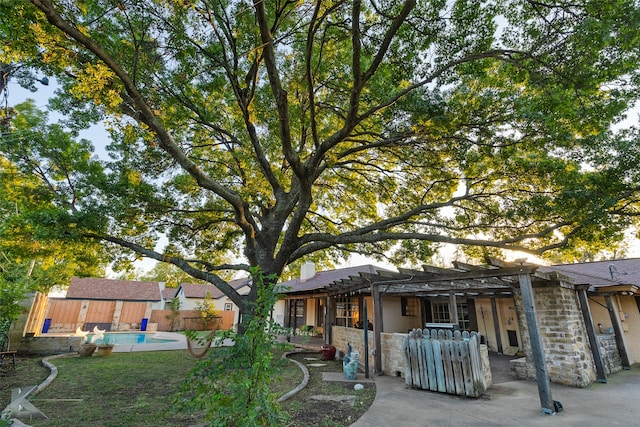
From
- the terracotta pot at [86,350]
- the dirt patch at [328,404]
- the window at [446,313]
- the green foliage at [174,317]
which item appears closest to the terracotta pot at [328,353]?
the dirt patch at [328,404]

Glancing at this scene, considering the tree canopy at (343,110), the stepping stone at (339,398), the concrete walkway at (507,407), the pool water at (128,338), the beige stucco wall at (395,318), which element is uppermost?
the tree canopy at (343,110)

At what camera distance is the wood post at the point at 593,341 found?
7156 mm

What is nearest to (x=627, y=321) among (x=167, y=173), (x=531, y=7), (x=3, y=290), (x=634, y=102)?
(x=634, y=102)

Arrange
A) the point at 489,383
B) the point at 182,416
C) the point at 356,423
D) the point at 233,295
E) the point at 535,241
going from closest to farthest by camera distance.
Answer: the point at 356,423 < the point at 182,416 < the point at 489,383 < the point at 535,241 < the point at 233,295

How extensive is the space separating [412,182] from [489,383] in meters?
6.11

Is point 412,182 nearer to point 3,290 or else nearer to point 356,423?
point 356,423

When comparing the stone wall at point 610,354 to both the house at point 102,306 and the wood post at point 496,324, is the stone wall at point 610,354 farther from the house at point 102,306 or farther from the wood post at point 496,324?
the house at point 102,306

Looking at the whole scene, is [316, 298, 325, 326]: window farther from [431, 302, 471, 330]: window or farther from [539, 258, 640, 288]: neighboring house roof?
[539, 258, 640, 288]: neighboring house roof

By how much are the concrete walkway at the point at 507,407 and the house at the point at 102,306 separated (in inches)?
1022

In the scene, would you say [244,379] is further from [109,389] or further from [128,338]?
[128,338]

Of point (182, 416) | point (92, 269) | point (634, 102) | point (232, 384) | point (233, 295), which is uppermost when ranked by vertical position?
point (634, 102)

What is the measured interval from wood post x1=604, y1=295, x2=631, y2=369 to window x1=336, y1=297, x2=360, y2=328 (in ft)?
32.3

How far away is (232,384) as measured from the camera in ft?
10.2

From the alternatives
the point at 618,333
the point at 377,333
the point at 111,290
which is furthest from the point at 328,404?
the point at 111,290
